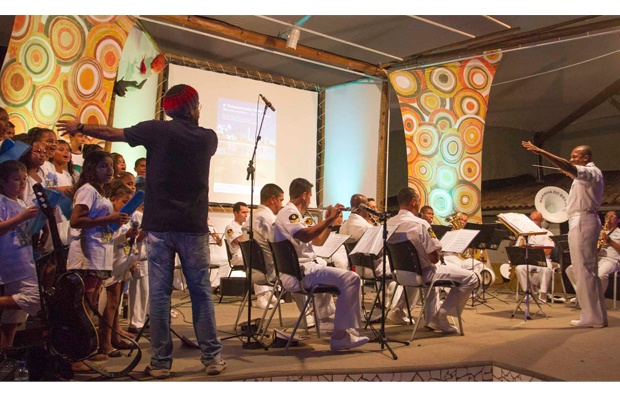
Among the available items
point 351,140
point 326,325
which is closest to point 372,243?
point 326,325

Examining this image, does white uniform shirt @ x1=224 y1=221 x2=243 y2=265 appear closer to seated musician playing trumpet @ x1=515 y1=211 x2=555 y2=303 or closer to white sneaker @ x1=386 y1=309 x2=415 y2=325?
white sneaker @ x1=386 y1=309 x2=415 y2=325

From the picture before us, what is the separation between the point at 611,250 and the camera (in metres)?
7.29

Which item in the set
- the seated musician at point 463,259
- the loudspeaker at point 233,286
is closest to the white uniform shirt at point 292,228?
the loudspeaker at point 233,286

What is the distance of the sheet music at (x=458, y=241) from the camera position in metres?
5.18

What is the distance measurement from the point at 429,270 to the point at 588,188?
1931 millimetres

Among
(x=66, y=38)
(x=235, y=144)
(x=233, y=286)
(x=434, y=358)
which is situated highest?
(x=66, y=38)

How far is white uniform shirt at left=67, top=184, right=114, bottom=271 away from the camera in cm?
353

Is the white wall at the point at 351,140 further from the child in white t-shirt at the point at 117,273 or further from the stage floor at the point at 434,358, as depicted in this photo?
the child in white t-shirt at the point at 117,273

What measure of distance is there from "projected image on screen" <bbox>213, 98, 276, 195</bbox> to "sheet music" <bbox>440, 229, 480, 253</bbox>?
15.1ft

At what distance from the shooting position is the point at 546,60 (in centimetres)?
950

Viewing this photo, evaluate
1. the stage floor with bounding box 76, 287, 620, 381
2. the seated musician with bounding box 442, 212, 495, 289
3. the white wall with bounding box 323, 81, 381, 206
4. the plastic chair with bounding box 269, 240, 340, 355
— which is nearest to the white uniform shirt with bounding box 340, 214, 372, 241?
the stage floor with bounding box 76, 287, 620, 381

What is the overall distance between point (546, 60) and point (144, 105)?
6905 millimetres

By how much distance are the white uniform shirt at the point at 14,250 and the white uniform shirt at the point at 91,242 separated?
280mm

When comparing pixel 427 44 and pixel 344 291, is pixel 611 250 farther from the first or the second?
pixel 344 291
